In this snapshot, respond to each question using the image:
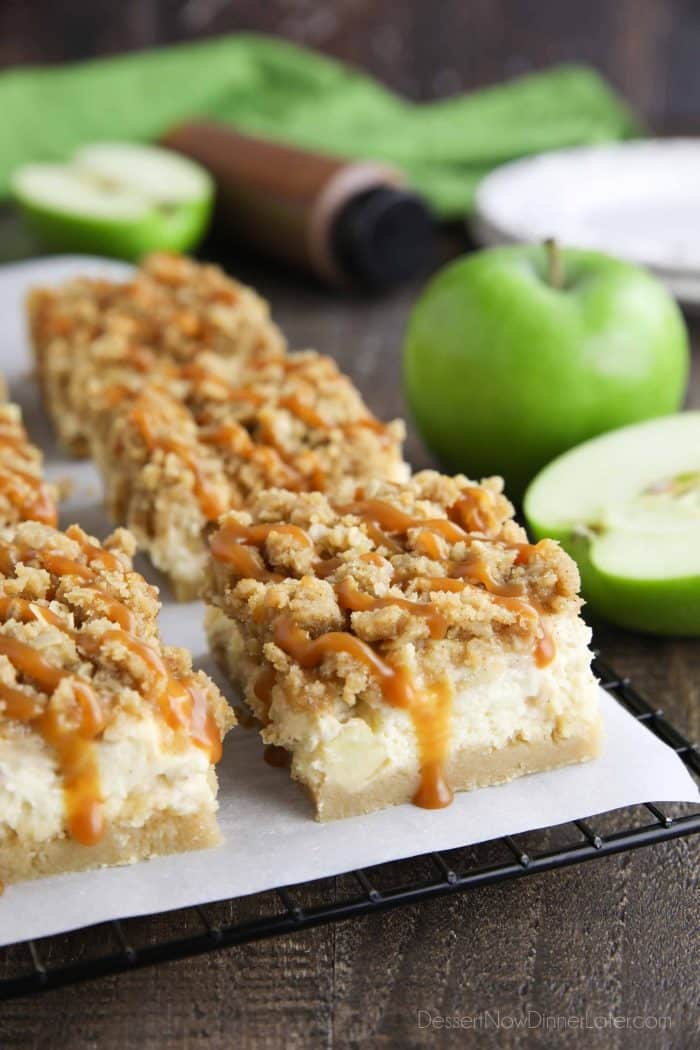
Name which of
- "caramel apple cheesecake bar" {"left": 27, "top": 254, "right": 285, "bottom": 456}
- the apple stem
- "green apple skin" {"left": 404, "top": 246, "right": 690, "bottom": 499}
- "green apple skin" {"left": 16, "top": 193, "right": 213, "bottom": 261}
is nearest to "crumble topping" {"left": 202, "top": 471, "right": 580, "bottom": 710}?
"green apple skin" {"left": 404, "top": 246, "right": 690, "bottom": 499}

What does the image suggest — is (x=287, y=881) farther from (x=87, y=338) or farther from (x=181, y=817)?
(x=87, y=338)

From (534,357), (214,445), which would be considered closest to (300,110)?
(534,357)

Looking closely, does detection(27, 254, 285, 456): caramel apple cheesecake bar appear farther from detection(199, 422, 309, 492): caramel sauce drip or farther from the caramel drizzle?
the caramel drizzle

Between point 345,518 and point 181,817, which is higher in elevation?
point 345,518

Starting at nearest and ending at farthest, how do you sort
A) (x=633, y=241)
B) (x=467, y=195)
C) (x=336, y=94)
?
(x=633, y=241), (x=467, y=195), (x=336, y=94)

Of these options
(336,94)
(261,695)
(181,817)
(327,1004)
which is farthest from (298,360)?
(336,94)

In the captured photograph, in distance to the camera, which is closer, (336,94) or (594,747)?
(594,747)

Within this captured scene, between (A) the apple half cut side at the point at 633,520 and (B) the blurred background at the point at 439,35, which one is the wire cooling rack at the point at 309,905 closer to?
(A) the apple half cut side at the point at 633,520
